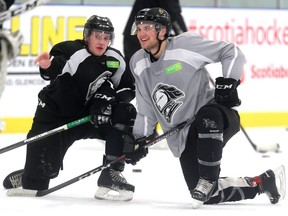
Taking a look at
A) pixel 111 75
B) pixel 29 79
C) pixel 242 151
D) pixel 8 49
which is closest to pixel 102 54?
pixel 111 75

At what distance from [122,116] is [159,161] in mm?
1266

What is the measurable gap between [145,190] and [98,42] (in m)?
0.70

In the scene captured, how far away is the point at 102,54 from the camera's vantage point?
331 cm

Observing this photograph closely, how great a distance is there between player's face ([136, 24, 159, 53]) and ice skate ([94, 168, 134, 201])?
1.80 feet

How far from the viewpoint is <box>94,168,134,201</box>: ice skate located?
3.16 m

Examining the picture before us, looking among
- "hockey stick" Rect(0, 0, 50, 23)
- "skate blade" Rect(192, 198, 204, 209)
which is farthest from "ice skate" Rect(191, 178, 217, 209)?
"hockey stick" Rect(0, 0, 50, 23)

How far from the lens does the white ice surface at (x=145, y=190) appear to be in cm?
288

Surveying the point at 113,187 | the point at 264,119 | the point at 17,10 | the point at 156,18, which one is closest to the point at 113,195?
the point at 113,187

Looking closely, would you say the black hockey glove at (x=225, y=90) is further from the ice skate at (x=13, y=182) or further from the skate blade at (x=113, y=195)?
the ice skate at (x=13, y=182)

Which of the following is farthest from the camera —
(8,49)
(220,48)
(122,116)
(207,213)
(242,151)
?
(242,151)

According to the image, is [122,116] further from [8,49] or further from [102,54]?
[8,49]

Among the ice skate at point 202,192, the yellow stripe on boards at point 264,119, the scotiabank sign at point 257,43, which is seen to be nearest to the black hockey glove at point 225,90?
the ice skate at point 202,192

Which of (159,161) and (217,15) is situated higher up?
(217,15)

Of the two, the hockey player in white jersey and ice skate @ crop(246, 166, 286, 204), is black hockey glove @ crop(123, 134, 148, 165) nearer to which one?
the hockey player in white jersey
